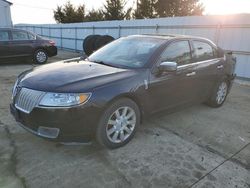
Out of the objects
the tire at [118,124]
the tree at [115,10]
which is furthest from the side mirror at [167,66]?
the tree at [115,10]

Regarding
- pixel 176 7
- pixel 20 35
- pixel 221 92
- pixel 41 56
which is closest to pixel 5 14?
pixel 41 56

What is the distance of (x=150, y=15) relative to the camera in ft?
105

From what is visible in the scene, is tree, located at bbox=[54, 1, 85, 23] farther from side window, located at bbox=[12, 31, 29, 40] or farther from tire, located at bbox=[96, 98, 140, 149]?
tire, located at bbox=[96, 98, 140, 149]

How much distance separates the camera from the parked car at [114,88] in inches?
114

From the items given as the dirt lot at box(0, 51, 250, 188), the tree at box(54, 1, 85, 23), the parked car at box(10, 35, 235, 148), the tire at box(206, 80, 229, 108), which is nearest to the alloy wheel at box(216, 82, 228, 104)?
the tire at box(206, 80, 229, 108)

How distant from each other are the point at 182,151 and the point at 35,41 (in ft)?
30.2

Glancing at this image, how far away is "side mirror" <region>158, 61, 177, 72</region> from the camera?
140 inches

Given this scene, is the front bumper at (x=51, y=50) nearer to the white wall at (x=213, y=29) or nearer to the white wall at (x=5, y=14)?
the white wall at (x=213, y=29)

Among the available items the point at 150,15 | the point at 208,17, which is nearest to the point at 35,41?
the point at 208,17

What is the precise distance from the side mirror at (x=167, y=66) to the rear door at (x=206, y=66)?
39.6 inches

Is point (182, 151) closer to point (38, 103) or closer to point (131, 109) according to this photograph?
point (131, 109)

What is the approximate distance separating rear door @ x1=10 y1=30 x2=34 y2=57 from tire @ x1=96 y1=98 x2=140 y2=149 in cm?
827

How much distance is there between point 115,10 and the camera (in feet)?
107

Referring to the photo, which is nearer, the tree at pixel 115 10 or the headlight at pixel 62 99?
the headlight at pixel 62 99
